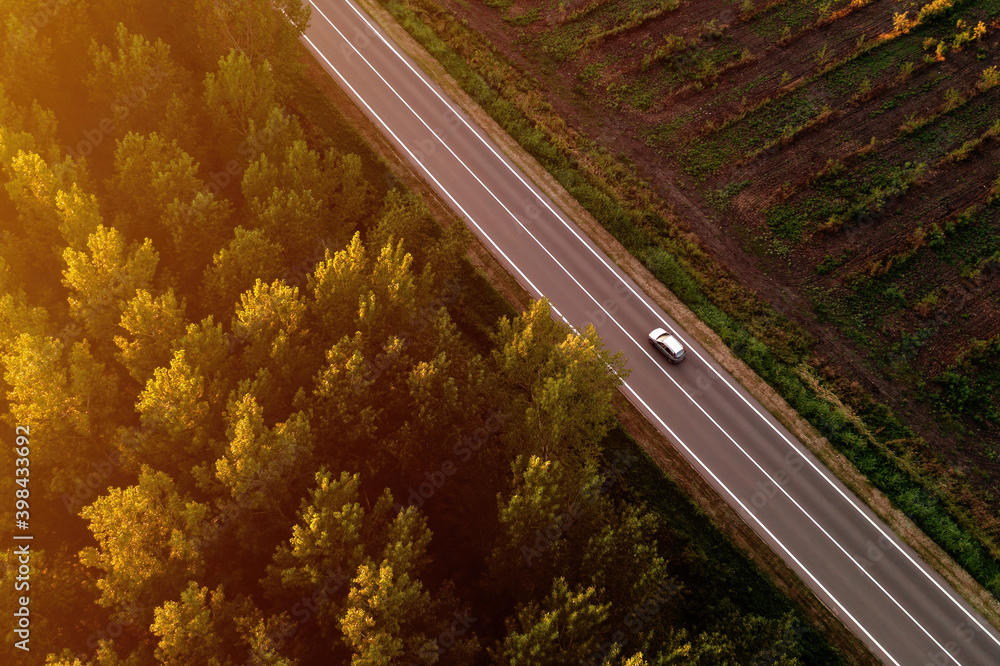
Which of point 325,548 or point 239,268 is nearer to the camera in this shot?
point 325,548

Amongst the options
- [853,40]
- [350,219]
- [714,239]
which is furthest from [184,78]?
[853,40]

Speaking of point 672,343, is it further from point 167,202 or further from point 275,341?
point 167,202

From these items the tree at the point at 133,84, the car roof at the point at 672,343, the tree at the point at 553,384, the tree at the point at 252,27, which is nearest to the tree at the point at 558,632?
the tree at the point at 553,384

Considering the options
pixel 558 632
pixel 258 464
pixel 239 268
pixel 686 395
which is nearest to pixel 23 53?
pixel 239 268

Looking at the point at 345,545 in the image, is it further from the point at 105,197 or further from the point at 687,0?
the point at 687,0

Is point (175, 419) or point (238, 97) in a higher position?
point (238, 97)

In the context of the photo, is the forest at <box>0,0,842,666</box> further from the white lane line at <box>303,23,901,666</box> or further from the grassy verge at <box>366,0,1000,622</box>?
the grassy verge at <box>366,0,1000,622</box>

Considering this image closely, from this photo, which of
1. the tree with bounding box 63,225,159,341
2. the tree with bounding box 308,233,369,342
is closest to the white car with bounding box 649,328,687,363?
the tree with bounding box 308,233,369,342
